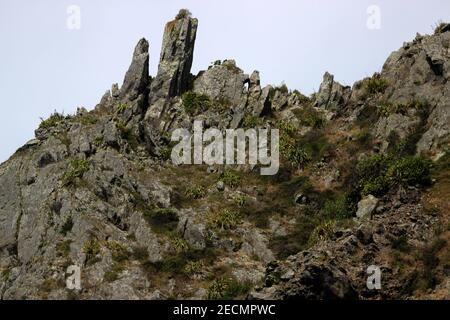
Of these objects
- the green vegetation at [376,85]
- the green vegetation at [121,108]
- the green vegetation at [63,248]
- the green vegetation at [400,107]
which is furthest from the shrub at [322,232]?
the green vegetation at [121,108]

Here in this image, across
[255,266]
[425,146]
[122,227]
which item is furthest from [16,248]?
[425,146]

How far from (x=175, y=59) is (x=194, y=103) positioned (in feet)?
19.1

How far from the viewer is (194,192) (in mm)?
49781

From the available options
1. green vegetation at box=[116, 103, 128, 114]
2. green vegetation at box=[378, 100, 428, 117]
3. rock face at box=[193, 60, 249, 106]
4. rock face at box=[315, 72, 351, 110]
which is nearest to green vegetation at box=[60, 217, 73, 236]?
Answer: green vegetation at box=[116, 103, 128, 114]

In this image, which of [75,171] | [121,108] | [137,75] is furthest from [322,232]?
[137,75]

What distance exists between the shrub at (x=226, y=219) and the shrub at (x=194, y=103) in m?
17.3

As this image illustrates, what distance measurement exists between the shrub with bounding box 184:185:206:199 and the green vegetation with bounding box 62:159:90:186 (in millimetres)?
8471

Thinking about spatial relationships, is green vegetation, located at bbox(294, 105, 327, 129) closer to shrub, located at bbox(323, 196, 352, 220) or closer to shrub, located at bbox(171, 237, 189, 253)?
shrub, located at bbox(323, 196, 352, 220)

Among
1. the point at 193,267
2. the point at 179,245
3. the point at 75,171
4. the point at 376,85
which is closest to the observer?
the point at 193,267

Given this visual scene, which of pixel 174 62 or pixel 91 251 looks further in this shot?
pixel 174 62

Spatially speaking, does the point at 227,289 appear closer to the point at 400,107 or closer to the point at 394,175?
the point at 394,175

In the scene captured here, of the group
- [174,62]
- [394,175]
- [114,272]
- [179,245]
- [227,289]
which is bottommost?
[227,289]
